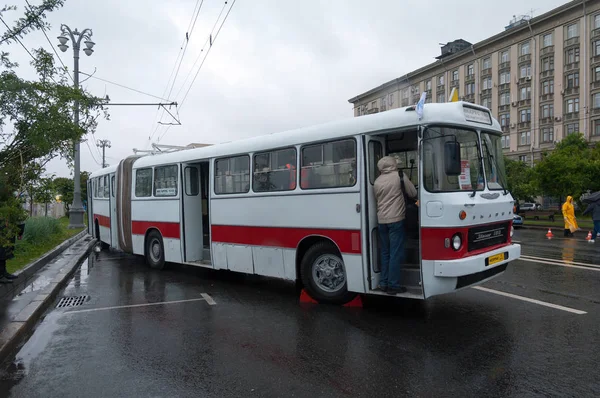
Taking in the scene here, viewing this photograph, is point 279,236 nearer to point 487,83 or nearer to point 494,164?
point 494,164

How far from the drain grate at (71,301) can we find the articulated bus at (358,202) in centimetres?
249

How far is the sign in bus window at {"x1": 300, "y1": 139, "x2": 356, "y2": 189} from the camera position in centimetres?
702

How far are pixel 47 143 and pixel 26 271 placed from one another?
4.12m

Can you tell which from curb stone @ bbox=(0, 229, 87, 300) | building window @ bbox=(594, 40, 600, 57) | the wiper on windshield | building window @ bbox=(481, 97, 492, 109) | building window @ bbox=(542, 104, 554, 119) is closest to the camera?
the wiper on windshield

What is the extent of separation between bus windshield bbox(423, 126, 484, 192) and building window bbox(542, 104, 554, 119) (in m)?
54.9

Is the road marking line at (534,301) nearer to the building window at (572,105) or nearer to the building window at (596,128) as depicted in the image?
the building window at (596,128)

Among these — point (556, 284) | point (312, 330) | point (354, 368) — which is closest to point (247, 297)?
point (312, 330)

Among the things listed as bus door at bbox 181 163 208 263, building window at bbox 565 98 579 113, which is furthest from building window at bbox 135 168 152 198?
building window at bbox 565 98 579 113

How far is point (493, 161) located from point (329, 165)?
238 centimetres

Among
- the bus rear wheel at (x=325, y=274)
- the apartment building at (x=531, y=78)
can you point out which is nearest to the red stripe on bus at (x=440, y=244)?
the bus rear wheel at (x=325, y=274)

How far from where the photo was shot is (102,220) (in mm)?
16781

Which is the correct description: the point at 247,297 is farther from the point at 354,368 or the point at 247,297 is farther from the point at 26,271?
the point at 26,271

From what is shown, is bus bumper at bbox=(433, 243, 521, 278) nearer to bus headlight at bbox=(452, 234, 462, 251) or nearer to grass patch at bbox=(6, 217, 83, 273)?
bus headlight at bbox=(452, 234, 462, 251)

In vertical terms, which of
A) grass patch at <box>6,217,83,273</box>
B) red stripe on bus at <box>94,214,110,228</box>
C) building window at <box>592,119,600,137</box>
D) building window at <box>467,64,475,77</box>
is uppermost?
building window at <box>467,64,475,77</box>
